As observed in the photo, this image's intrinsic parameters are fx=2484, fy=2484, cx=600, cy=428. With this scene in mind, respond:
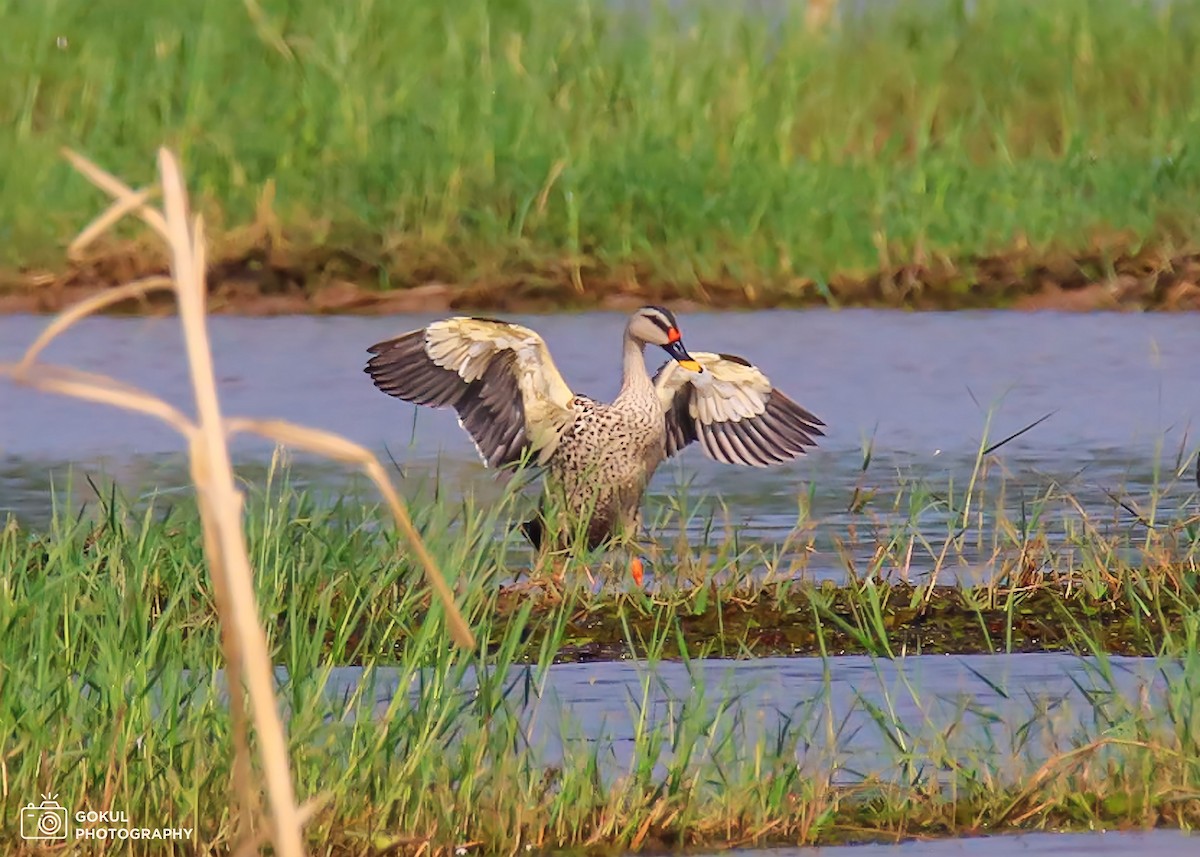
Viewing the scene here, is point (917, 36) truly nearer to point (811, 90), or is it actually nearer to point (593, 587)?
point (811, 90)

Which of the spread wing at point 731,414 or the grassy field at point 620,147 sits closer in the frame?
the spread wing at point 731,414

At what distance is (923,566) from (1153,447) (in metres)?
2.42

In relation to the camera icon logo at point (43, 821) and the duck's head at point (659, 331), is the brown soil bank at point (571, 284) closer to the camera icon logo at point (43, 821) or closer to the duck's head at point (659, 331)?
the duck's head at point (659, 331)

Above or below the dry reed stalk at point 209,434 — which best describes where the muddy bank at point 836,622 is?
below

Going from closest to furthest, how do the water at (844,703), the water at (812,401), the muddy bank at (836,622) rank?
the water at (844,703) → the muddy bank at (836,622) → the water at (812,401)

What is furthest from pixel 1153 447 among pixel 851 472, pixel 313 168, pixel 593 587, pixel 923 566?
pixel 313 168

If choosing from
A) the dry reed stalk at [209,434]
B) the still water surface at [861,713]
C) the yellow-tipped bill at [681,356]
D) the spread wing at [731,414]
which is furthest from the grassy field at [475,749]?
the dry reed stalk at [209,434]

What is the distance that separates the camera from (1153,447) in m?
8.75

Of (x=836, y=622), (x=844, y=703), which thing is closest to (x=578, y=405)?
(x=836, y=622)

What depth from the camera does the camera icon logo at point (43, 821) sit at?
12.8 ft

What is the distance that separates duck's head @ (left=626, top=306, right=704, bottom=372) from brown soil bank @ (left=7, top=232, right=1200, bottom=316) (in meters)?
4.79

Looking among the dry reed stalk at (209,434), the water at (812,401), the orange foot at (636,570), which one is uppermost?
the dry reed stalk at (209,434)

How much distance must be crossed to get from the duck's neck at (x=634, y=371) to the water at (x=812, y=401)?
2.04 feet

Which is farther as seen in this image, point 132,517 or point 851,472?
point 851,472
